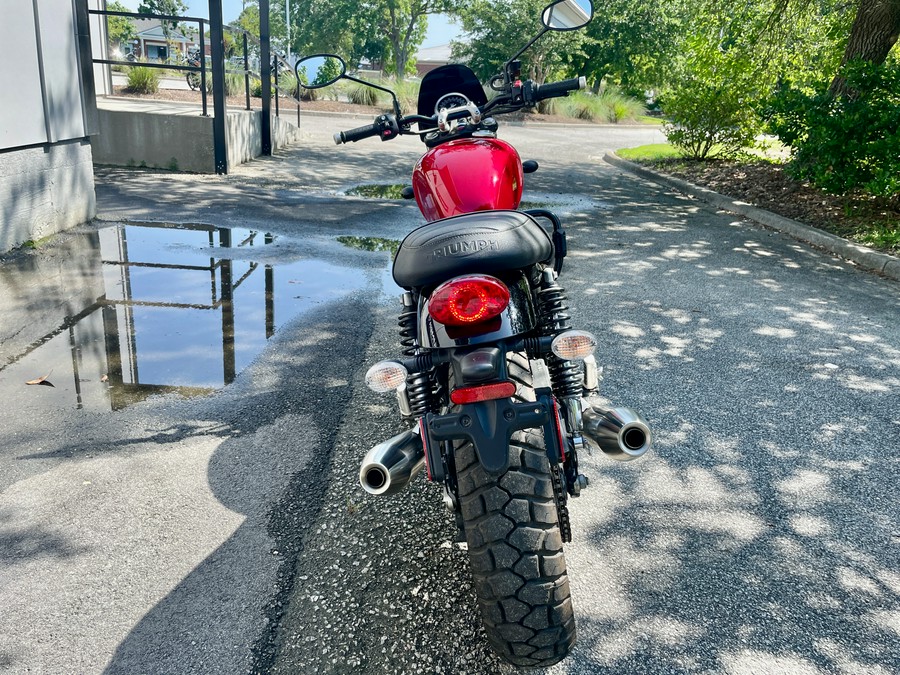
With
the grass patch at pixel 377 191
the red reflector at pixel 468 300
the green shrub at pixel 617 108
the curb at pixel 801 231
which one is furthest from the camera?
the green shrub at pixel 617 108

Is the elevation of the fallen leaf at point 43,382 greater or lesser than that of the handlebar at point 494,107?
lesser

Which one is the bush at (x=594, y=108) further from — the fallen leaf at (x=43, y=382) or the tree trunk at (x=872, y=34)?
the fallen leaf at (x=43, y=382)

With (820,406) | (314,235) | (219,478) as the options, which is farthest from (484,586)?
(314,235)

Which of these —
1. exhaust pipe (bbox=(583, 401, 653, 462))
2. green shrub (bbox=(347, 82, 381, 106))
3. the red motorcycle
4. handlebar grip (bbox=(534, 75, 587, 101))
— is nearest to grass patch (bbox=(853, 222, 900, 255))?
handlebar grip (bbox=(534, 75, 587, 101))

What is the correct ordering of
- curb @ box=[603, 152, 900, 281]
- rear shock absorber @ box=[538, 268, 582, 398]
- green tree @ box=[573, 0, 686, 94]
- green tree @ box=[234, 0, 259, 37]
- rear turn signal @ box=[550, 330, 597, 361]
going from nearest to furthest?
rear turn signal @ box=[550, 330, 597, 361]
rear shock absorber @ box=[538, 268, 582, 398]
curb @ box=[603, 152, 900, 281]
green tree @ box=[573, 0, 686, 94]
green tree @ box=[234, 0, 259, 37]

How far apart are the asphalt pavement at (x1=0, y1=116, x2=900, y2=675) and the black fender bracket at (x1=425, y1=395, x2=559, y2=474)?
2.49 ft

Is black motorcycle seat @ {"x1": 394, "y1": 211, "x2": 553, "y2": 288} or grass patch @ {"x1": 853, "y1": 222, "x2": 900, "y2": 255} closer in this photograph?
black motorcycle seat @ {"x1": 394, "y1": 211, "x2": 553, "y2": 288}

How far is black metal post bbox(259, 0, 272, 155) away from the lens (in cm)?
1325

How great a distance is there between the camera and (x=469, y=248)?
2.28 meters

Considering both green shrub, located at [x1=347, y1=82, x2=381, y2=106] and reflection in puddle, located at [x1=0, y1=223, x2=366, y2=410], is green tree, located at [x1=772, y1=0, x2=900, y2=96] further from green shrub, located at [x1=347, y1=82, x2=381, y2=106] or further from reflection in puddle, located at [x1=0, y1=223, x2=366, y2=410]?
green shrub, located at [x1=347, y1=82, x2=381, y2=106]

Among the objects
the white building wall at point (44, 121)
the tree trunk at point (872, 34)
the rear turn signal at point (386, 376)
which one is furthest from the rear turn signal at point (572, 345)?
the tree trunk at point (872, 34)

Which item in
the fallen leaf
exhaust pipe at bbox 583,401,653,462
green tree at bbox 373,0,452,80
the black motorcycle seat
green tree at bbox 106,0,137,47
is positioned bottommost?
the fallen leaf

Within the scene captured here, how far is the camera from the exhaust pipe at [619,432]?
7.50 ft

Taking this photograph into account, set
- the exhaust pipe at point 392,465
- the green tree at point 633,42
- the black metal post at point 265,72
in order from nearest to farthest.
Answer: the exhaust pipe at point 392,465 < the black metal post at point 265,72 < the green tree at point 633,42
